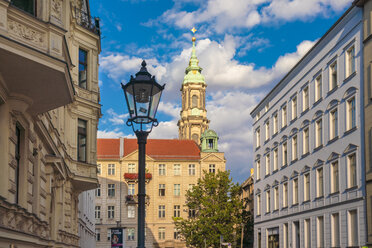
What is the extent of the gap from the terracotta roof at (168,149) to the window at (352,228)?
57077mm

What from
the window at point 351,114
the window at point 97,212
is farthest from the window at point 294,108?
the window at point 97,212

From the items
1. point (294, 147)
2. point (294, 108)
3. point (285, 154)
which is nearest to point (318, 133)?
point (294, 147)

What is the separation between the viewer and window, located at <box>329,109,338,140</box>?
1290 inches

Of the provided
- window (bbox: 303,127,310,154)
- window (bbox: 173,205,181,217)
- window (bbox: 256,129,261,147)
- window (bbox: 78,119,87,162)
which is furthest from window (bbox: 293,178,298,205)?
window (bbox: 173,205,181,217)

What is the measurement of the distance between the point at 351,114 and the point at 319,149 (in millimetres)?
5388

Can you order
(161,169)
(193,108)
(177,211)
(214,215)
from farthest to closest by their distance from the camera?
(193,108)
(161,169)
(177,211)
(214,215)

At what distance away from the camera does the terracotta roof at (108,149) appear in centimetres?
8520

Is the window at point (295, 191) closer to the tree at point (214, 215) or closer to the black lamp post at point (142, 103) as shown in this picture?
the tree at point (214, 215)

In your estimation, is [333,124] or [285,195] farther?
[285,195]

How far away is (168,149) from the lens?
294 feet

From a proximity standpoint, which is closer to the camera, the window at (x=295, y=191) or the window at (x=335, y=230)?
the window at (x=335, y=230)

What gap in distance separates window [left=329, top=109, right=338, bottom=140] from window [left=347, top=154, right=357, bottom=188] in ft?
8.59

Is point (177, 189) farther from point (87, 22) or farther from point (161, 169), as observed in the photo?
point (87, 22)

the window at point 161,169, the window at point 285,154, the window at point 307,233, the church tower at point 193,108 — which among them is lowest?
the window at point 307,233
